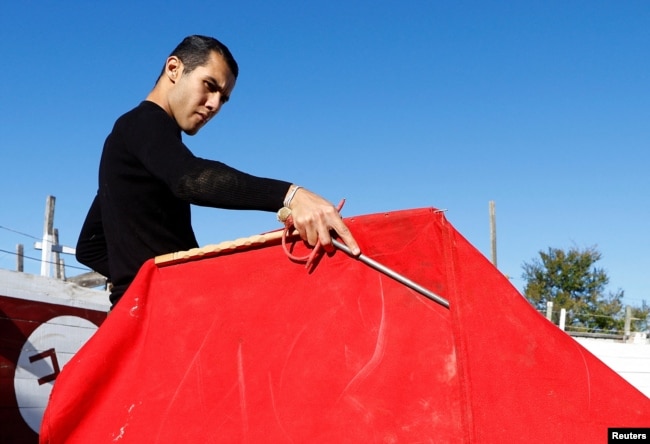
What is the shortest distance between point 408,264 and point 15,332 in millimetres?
5560

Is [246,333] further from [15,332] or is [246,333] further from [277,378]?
[15,332]

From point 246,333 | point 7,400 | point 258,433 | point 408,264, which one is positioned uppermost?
point 408,264

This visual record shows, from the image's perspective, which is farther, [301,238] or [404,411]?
[301,238]

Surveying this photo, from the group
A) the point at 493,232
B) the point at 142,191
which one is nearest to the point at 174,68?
the point at 142,191

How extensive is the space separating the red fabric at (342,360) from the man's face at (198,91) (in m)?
0.64

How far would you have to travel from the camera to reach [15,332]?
6.42 m

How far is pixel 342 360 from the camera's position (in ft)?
5.67

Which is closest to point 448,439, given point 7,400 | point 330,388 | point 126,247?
point 330,388

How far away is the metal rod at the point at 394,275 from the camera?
5.45 ft

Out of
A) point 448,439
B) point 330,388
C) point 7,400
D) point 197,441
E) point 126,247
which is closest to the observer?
point 448,439

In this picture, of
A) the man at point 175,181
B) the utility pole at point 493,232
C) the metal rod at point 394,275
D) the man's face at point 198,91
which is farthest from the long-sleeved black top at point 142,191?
the utility pole at point 493,232

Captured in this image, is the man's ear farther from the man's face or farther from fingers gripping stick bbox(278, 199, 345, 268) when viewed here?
fingers gripping stick bbox(278, 199, 345, 268)

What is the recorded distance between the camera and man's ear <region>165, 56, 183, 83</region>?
2.55 metres

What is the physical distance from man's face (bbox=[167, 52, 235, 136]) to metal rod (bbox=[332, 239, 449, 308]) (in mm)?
951
